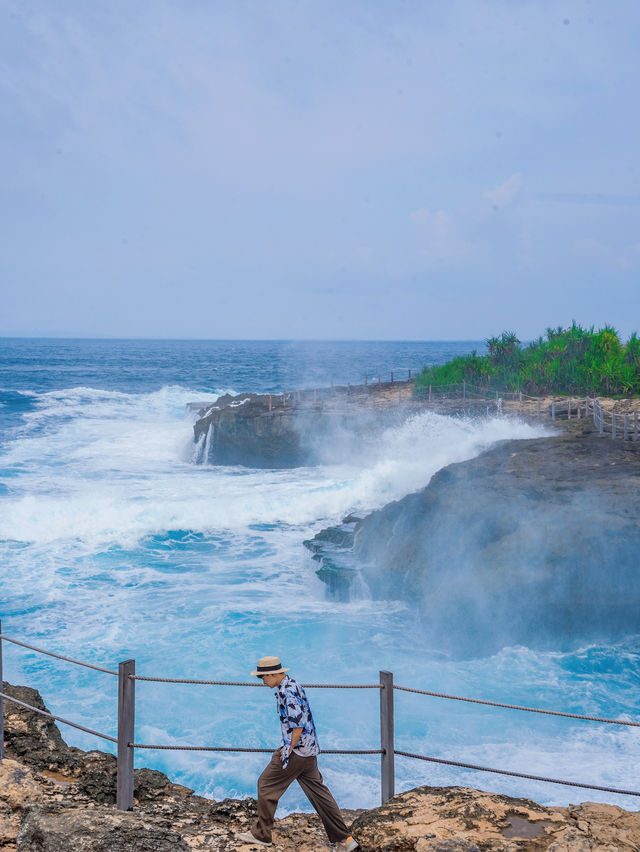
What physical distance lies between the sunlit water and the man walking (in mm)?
4529

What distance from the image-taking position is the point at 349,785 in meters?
9.27

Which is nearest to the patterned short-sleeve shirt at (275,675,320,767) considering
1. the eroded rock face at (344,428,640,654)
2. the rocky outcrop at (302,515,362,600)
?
the eroded rock face at (344,428,640,654)

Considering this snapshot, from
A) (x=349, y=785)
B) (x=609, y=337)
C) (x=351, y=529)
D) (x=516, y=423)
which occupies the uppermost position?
(x=609, y=337)

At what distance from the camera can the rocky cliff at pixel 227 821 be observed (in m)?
4.29

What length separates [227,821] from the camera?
542 centimetres

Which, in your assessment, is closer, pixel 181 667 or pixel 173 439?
pixel 181 667

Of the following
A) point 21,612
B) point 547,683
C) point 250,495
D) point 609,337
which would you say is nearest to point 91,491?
point 250,495

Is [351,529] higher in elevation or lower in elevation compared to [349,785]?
higher

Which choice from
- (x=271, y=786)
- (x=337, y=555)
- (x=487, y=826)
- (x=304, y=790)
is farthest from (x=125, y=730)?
(x=337, y=555)

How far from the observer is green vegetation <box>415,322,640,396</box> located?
31.3 metres

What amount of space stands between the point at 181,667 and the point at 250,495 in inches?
460

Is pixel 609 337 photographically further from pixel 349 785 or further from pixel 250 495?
pixel 349 785

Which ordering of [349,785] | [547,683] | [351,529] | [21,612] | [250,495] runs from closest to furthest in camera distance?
[349,785]
[547,683]
[21,612]
[351,529]
[250,495]

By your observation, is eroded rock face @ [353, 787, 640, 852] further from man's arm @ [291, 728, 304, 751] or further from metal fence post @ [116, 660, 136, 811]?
metal fence post @ [116, 660, 136, 811]
